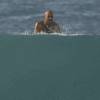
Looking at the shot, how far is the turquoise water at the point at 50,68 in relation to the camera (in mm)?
5141

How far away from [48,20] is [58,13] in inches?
231

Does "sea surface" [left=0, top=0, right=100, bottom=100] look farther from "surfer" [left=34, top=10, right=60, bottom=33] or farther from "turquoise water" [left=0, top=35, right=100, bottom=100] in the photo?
"surfer" [left=34, top=10, right=60, bottom=33]

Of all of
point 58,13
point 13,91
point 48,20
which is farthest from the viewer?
point 58,13

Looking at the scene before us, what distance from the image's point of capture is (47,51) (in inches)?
206

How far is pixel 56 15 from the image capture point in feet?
45.6

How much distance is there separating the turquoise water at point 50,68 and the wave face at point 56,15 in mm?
6761

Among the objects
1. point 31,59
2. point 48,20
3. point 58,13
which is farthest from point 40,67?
point 58,13

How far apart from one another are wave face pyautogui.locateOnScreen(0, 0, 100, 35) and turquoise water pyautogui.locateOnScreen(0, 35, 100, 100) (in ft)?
Result: 22.2

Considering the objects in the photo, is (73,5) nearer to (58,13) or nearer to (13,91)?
(58,13)

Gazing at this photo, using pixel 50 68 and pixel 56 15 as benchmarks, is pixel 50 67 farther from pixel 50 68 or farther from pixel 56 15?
pixel 56 15

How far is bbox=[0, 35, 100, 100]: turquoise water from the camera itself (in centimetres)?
514

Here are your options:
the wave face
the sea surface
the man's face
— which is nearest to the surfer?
the man's face

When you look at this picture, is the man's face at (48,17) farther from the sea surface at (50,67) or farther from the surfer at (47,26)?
the sea surface at (50,67)

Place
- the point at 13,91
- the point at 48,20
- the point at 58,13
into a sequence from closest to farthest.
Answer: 1. the point at 13,91
2. the point at 48,20
3. the point at 58,13
